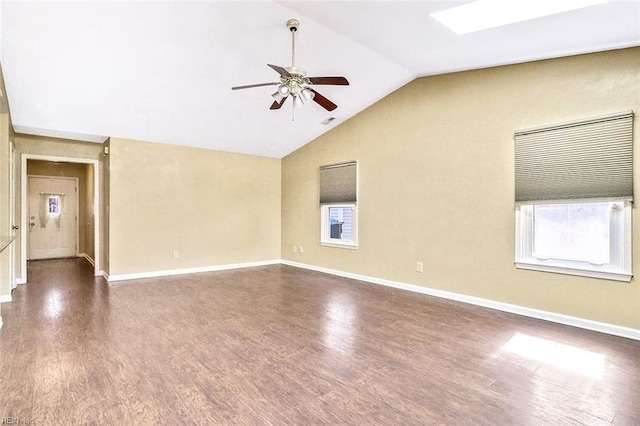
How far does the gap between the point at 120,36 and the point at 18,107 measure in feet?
7.31

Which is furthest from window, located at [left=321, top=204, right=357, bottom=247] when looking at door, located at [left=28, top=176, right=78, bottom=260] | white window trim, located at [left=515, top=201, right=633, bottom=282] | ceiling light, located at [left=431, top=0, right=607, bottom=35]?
door, located at [left=28, top=176, right=78, bottom=260]

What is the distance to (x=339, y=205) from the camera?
6039mm

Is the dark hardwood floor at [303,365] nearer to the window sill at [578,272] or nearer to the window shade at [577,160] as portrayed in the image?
the window sill at [578,272]

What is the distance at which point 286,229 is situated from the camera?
23.9 ft

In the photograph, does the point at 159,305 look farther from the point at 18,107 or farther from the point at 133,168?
the point at 18,107

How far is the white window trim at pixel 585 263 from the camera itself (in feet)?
10.2

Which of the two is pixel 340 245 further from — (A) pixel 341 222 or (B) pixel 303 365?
(B) pixel 303 365

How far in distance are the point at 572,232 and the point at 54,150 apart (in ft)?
25.4

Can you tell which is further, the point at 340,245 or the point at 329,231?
the point at 329,231

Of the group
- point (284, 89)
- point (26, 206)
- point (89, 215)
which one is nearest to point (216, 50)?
point (284, 89)

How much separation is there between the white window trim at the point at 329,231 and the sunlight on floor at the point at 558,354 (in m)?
3.02

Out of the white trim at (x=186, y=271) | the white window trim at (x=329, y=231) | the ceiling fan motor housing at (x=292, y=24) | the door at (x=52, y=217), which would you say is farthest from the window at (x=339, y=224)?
the door at (x=52, y=217)

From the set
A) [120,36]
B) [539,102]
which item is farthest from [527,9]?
[120,36]

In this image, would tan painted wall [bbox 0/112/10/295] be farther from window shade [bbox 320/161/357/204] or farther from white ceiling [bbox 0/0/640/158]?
window shade [bbox 320/161/357/204]
